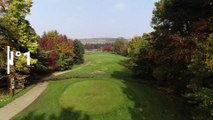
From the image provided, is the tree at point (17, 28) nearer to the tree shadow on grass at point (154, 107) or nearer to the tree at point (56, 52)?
the tree shadow on grass at point (154, 107)

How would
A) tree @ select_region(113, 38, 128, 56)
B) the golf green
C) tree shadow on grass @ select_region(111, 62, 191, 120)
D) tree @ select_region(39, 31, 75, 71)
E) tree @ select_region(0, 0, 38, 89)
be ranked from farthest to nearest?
1. tree @ select_region(113, 38, 128, 56)
2. tree @ select_region(39, 31, 75, 71)
3. tree @ select_region(0, 0, 38, 89)
4. tree shadow on grass @ select_region(111, 62, 191, 120)
5. the golf green

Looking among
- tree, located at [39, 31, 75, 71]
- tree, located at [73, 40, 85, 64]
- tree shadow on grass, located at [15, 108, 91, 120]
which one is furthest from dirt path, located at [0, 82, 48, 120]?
tree, located at [73, 40, 85, 64]

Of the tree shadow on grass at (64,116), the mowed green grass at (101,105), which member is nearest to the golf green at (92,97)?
the mowed green grass at (101,105)

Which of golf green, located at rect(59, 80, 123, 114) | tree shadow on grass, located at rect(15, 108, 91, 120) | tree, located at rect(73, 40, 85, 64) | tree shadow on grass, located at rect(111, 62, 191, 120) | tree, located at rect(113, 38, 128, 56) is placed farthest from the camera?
tree, located at rect(113, 38, 128, 56)

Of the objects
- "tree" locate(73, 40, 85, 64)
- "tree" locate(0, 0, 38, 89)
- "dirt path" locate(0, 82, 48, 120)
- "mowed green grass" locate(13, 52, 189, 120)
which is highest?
"tree" locate(0, 0, 38, 89)

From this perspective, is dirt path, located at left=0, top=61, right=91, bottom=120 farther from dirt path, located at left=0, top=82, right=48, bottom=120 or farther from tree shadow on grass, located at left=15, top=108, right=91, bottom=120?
tree shadow on grass, located at left=15, top=108, right=91, bottom=120

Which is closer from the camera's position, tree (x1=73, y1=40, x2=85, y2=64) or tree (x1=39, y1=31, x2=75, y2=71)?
tree (x1=39, y1=31, x2=75, y2=71)

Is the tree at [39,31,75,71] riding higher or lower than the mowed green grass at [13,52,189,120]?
higher

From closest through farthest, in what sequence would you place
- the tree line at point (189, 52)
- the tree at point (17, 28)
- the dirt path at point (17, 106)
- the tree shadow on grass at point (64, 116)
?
the tree line at point (189, 52)
the tree shadow on grass at point (64, 116)
the dirt path at point (17, 106)
the tree at point (17, 28)
